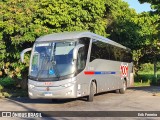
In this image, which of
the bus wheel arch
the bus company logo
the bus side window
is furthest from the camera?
the bus company logo

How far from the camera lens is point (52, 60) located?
16312 millimetres

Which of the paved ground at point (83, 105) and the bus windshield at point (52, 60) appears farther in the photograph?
the bus windshield at point (52, 60)

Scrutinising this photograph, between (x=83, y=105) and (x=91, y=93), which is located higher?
(x=91, y=93)

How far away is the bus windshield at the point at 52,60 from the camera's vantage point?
1606cm

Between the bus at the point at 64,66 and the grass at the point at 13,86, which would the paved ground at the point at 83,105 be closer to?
the bus at the point at 64,66

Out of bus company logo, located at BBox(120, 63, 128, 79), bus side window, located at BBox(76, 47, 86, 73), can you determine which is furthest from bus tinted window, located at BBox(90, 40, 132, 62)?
bus side window, located at BBox(76, 47, 86, 73)

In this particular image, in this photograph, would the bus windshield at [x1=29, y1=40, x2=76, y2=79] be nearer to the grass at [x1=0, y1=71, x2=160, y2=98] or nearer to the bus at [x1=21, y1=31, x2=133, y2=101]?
the bus at [x1=21, y1=31, x2=133, y2=101]

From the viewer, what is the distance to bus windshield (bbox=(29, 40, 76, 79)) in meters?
16.1

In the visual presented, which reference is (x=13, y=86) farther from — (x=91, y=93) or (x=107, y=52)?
(x=91, y=93)

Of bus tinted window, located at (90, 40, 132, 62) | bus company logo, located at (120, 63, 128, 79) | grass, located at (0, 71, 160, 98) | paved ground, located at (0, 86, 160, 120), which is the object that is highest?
bus tinted window, located at (90, 40, 132, 62)

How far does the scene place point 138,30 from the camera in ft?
120

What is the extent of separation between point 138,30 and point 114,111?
23.3 meters

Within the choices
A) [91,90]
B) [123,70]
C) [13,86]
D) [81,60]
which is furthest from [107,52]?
[13,86]

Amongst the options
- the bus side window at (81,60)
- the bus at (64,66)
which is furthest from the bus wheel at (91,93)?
the bus side window at (81,60)
